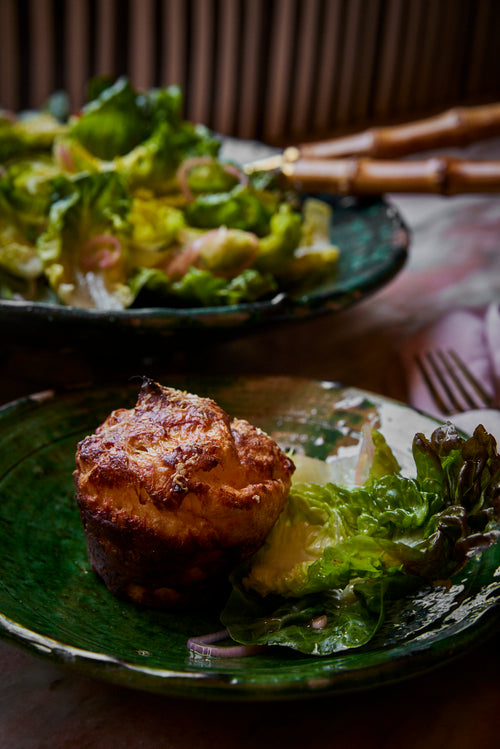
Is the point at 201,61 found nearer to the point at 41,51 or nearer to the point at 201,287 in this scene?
the point at 41,51

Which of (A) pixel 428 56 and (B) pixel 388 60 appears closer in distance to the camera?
(B) pixel 388 60

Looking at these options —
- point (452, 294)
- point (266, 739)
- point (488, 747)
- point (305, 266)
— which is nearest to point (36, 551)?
point (266, 739)

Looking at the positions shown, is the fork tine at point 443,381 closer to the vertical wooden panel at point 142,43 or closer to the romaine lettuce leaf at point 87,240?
the romaine lettuce leaf at point 87,240

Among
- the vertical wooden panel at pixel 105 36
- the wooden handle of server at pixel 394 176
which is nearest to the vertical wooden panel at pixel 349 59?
the vertical wooden panel at pixel 105 36

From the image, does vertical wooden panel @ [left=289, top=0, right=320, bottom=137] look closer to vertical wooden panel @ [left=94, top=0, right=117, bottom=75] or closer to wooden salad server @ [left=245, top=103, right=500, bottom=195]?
vertical wooden panel @ [left=94, top=0, right=117, bottom=75]

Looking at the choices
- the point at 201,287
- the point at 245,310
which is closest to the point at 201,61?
the point at 201,287

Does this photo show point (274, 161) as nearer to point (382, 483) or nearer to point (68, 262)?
point (68, 262)
